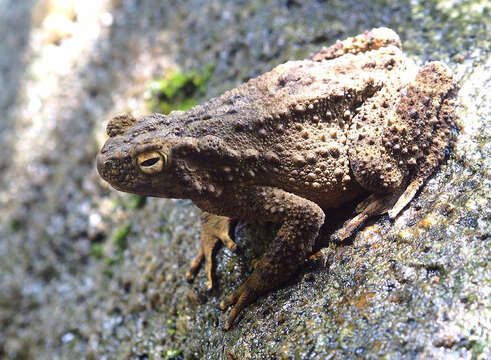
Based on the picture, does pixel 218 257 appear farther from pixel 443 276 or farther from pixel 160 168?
pixel 443 276

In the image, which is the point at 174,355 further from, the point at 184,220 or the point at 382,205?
the point at 382,205

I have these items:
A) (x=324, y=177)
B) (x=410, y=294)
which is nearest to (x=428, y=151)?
(x=324, y=177)

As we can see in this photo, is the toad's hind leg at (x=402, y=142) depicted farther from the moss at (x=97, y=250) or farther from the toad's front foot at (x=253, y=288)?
the moss at (x=97, y=250)

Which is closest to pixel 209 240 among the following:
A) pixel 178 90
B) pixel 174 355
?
pixel 174 355

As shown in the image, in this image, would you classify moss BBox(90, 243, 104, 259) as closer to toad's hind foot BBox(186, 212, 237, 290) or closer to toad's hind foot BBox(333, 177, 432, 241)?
toad's hind foot BBox(186, 212, 237, 290)

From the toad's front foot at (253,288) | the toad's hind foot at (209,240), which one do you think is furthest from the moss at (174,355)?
the toad's front foot at (253,288)

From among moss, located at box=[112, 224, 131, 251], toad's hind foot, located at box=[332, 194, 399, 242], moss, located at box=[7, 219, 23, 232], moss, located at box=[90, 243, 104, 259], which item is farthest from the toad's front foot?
moss, located at box=[7, 219, 23, 232]

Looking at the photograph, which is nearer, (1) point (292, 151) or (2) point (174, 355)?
(1) point (292, 151)
